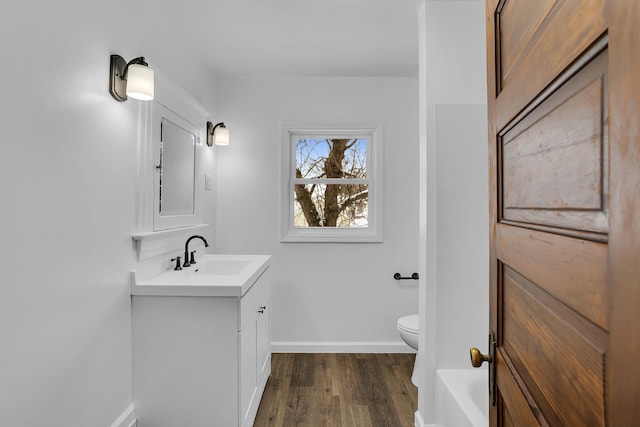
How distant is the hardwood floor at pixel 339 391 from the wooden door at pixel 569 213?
160 centimetres

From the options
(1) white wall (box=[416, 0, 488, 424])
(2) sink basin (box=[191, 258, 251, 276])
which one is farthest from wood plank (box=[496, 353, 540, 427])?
(2) sink basin (box=[191, 258, 251, 276])

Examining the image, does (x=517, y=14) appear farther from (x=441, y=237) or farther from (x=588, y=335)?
(x=441, y=237)

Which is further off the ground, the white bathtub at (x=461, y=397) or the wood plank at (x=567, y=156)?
the wood plank at (x=567, y=156)

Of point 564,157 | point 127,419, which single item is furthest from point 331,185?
point 564,157

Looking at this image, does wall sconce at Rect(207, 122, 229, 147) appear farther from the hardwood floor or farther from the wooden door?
the wooden door

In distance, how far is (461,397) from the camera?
1700 millimetres

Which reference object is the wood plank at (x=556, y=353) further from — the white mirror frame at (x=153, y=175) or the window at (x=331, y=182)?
the window at (x=331, y=182)

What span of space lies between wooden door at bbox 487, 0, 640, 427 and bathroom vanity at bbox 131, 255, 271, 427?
4.17 ft

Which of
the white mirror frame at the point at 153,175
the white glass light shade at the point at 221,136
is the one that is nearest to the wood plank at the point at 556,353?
the white mirror frame at the point at 153,175

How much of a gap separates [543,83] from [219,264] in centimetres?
235

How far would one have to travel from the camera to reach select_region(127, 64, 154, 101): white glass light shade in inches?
64.1

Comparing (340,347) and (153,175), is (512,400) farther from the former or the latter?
(340,347)

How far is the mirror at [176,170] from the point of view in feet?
7.10

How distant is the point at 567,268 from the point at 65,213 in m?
1.53
